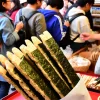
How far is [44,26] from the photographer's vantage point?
8.29 feet

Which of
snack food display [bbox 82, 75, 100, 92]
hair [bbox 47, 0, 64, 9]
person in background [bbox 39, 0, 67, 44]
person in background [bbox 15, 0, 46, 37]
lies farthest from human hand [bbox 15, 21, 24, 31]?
snack food display [bbox 82, 75, 100, 92]

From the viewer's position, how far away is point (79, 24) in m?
2.77

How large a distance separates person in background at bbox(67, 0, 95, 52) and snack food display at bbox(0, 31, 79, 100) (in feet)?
6.31

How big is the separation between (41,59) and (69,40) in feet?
6.87

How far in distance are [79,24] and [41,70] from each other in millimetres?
2015

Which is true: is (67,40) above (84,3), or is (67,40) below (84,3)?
below

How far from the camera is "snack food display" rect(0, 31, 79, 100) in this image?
0.81 m

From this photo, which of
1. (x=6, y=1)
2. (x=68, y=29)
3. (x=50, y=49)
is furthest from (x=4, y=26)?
(x=50, y=49)

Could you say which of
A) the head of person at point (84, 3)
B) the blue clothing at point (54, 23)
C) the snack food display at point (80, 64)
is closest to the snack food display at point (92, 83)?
the snack food display at point (80, 64)

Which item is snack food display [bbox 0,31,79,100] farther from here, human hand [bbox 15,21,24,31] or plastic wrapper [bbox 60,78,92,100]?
human hand [bbox 15,21,24,31]

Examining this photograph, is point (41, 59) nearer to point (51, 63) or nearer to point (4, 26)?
point (51, 63)

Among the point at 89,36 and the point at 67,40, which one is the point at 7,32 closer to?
the point at 89,36

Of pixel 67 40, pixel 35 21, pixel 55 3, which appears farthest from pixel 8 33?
pixel 67 40

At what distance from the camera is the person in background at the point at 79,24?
2.75m
